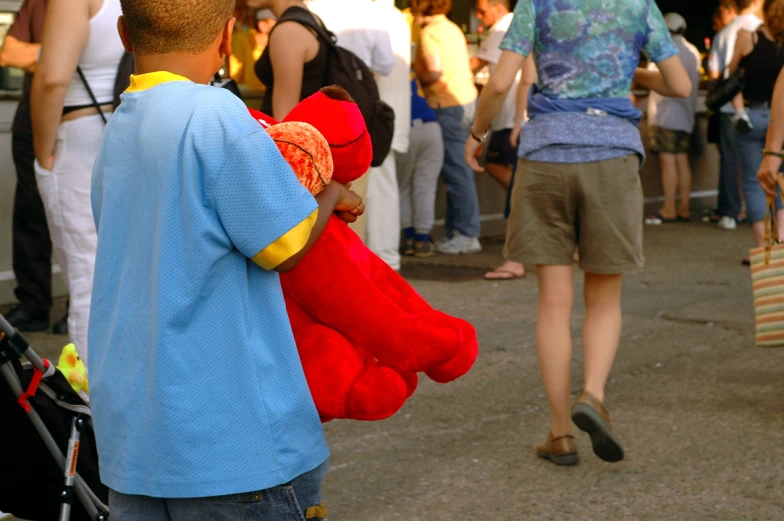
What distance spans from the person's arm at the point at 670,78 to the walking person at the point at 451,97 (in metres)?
4.67

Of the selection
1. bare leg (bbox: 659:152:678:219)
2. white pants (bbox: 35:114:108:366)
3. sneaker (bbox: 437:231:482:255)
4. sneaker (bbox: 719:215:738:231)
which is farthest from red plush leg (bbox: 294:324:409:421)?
bare leg (bbox: 659:152:678:219)

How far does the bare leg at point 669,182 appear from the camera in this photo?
40.9ft

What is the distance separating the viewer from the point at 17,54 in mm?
5262

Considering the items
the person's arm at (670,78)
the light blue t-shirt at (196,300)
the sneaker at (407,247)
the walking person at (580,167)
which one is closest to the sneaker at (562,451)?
the walking person at (580,167)

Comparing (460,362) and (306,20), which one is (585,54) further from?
(460,362)

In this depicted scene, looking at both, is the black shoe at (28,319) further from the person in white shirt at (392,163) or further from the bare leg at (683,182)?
the bare leg at (683,182)

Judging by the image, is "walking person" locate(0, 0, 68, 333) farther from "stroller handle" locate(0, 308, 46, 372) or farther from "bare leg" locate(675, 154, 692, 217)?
"bare leg" locate(675, 154, 692, 217)

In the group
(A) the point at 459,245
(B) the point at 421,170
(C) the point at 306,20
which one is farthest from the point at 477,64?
(C) the point at 306,20

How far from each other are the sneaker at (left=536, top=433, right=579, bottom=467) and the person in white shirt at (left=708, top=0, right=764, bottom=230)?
5.91 m

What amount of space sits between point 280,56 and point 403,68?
3060 millimetres

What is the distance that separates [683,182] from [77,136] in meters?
9.26

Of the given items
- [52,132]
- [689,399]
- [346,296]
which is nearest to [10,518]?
[52,132]

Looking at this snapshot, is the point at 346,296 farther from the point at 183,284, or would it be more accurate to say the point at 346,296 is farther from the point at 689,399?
the point at 689,399

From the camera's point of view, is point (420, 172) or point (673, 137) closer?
point (420, 172)
